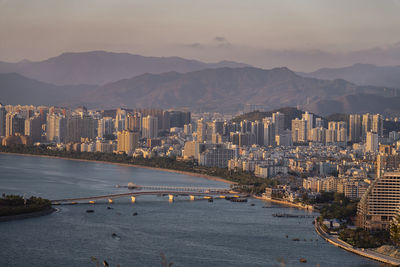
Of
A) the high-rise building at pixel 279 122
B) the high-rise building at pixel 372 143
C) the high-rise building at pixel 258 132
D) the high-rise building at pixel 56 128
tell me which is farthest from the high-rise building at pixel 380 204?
the high-rise building at pixel 56 128

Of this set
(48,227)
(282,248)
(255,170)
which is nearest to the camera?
(282,248)

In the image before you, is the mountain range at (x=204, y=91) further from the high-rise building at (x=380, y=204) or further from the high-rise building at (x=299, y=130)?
the high-rise building at (x=380, y=204)

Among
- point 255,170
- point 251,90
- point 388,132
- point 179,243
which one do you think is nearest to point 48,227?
point 179,243

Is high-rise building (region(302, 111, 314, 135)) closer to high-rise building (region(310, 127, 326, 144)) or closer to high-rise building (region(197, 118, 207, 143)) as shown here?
high-rise building (region(310, 127, 326, 144))

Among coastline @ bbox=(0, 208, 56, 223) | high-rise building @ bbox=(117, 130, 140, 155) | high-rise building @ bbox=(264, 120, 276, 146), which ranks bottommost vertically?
coastline @ bbox=(0, 208, 56, 223)

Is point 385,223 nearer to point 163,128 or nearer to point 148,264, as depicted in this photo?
point 148,264

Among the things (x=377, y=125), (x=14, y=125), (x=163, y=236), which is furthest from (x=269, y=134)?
(x=163, y=236)

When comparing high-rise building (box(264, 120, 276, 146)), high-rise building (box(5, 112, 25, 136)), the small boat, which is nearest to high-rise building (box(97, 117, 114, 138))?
high-rise building (box(5, 112, 25, 136))
